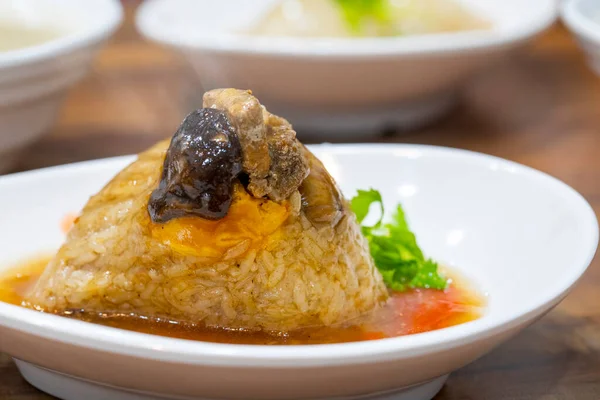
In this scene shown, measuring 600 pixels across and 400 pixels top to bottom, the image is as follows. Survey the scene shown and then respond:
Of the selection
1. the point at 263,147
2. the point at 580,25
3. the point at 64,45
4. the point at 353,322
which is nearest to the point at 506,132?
the point at 580,25

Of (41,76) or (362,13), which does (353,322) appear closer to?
(41,76)

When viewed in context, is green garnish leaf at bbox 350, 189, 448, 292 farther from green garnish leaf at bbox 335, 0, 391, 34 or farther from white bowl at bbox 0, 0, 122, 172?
green garnish leaf at bbox 335, 0, 391, 34

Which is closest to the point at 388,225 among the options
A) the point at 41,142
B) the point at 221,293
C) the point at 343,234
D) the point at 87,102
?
the point at 343,234

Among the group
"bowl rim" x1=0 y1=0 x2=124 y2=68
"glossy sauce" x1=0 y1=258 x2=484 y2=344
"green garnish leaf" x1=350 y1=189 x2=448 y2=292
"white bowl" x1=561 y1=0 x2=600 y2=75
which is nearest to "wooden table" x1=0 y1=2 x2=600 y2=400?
"glossy sauce" x1=0 y1=258 x2=484 y2=344

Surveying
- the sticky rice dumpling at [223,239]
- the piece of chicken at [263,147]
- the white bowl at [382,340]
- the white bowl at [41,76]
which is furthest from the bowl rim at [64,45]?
the piece of chicken at [263,147]

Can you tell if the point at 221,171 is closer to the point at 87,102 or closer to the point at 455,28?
the point at 87,102

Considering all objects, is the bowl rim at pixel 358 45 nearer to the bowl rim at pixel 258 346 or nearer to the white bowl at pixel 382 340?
the white bowl at pixel 382 340
